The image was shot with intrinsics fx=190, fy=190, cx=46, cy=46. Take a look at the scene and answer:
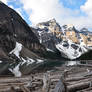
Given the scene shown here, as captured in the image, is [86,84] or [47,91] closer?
[47,91]

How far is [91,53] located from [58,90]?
5166 inches

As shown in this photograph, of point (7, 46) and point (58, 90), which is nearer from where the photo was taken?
point (58, 90)

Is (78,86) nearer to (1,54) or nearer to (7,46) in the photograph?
(1,54)

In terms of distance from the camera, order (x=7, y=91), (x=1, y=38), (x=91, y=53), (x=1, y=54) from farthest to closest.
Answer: (x=1, y=38) < (x=1, y=54) < (x=91, y=53) < (x=7, y=91)

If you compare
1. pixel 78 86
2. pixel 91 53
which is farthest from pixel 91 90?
pixel 91 53

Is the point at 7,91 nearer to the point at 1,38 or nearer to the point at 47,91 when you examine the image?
the point at 47,91

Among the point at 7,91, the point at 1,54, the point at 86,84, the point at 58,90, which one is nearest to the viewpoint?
the point at 58,90

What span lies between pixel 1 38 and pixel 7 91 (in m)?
192

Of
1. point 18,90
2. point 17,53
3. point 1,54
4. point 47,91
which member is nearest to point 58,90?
point 47,91

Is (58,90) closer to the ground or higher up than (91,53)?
higher up

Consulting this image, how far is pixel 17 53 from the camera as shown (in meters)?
197

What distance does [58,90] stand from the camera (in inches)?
306

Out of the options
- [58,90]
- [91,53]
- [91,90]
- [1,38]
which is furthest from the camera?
[1,38]

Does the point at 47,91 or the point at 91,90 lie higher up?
the point at 47,91
